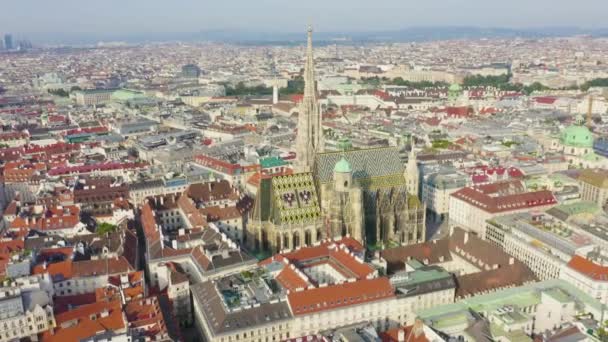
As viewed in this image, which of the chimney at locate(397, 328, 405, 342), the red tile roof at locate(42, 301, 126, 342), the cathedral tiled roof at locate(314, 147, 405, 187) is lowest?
the chimney at locate(397, 328, 405, 342)

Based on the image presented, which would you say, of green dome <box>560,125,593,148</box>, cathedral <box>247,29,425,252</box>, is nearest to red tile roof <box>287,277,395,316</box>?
cathedral <box>247,29,425,252</box>

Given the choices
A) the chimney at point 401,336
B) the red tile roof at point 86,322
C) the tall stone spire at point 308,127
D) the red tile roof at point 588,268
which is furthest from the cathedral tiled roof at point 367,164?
the red tile roof at point 86,322

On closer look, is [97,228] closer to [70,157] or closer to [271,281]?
[271,281]

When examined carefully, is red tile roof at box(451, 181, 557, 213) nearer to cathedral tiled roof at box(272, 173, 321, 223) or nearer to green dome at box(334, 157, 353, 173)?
green dome at box(334, 157, 353, 173)

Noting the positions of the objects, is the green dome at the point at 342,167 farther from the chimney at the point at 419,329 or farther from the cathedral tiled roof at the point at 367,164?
the chimney at the point at 419,329

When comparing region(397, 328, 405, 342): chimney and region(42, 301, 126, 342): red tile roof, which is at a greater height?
region(42, 301, 126, 342): red tile roof

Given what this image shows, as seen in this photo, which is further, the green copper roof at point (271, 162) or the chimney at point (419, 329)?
the green copper roof at point (271, 162)

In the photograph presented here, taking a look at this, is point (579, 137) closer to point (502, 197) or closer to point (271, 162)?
point (502, 197)

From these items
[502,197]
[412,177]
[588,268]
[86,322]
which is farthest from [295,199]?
[588,268]
